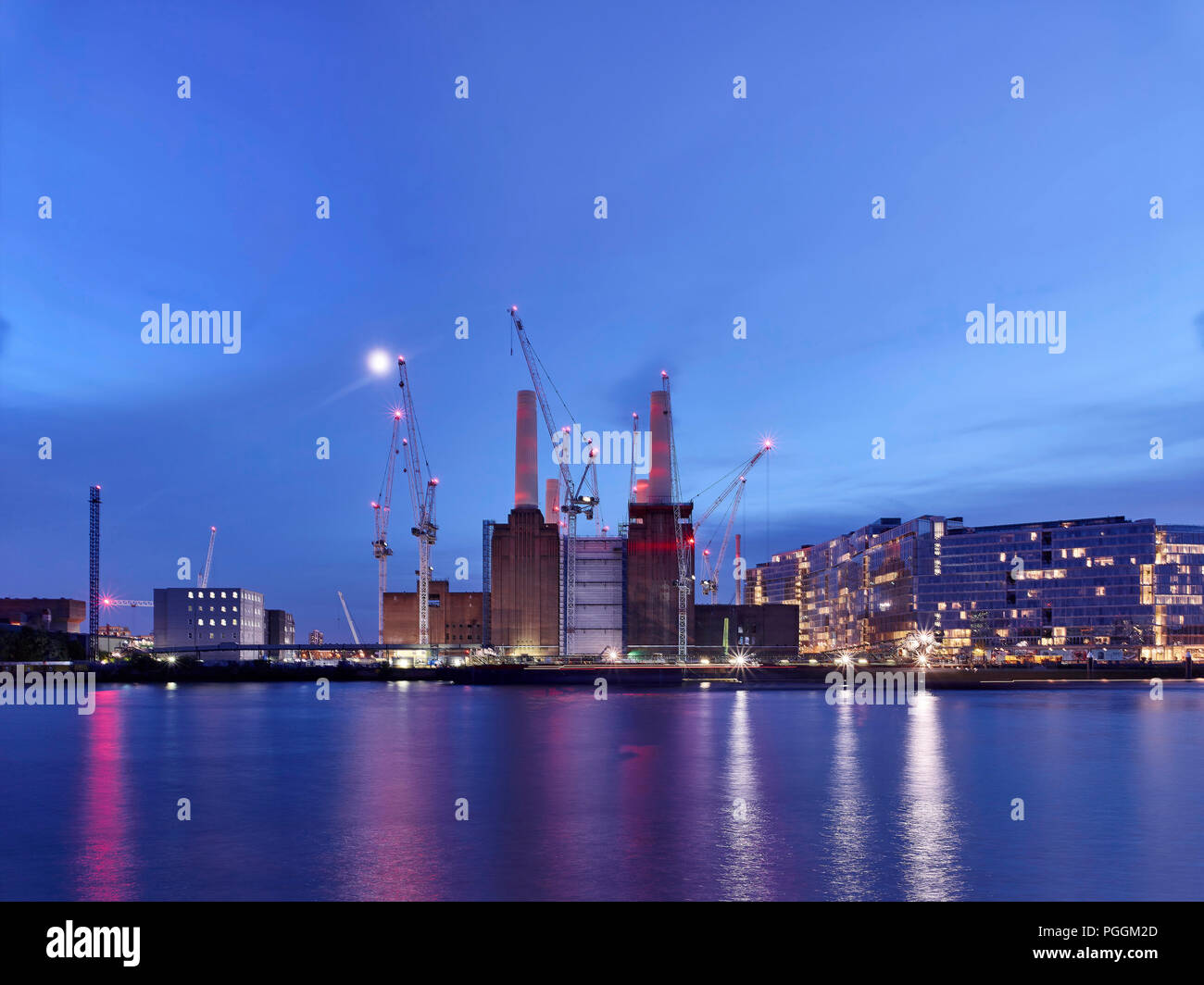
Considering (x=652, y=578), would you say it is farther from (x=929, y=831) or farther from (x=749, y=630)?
(x=929, y=831)

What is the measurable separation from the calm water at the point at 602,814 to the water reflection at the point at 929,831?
89 millimetres

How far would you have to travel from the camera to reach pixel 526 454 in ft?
587

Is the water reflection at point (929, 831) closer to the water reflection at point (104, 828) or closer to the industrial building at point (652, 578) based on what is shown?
the water reflection at point (104, 828)

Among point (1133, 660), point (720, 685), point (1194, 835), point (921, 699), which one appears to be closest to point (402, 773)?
point (1194, 835)

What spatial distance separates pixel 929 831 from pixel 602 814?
841cm

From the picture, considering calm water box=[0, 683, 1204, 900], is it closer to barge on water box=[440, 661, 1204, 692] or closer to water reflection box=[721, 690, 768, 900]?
water reflection box=[721, 690, 768, 900]

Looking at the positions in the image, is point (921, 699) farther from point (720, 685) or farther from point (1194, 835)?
point (1194, 835)

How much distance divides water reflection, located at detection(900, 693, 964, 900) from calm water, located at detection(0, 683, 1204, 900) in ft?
0.29

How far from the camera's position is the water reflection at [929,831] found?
17922mm

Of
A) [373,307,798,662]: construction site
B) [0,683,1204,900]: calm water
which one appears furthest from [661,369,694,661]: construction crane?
[0,683,1204,900]: calm water

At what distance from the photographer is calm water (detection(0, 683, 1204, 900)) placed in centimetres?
1834

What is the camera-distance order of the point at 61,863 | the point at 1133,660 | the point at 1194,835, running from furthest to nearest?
1. the point at 1133,660
2. the point at 1194,835
3. the point at 61,863
